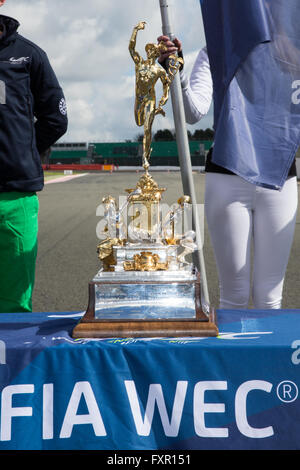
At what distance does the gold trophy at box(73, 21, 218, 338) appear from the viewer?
1.53m

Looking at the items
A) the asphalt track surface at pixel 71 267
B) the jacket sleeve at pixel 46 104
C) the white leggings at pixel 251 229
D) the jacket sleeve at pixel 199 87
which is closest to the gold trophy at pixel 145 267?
the white leggings at pixel 251 229

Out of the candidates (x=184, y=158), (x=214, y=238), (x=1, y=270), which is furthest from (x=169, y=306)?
(x=184, y=158)

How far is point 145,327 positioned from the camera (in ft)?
4.99

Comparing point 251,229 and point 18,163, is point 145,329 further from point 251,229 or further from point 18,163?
point 18,163

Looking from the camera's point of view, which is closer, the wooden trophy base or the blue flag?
the wooden trophy base

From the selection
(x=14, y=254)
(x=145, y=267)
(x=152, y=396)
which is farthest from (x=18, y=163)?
(x=152, y=396)

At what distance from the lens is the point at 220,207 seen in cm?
205

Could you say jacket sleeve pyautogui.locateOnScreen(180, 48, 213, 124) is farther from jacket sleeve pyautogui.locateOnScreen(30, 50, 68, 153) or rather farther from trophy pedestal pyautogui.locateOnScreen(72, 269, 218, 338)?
trophy pedestal pyautogui.locateOnScreen(72, 269, 218, 338)

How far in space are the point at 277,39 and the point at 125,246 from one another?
1090 mm

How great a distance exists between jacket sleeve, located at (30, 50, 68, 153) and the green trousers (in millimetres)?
409

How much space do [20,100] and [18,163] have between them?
28 cm

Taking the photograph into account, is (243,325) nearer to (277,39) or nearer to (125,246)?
(125,246)

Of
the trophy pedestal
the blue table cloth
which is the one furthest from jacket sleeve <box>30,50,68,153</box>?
the blue table cloth

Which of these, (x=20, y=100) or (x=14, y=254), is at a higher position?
(x=20, y=100)
